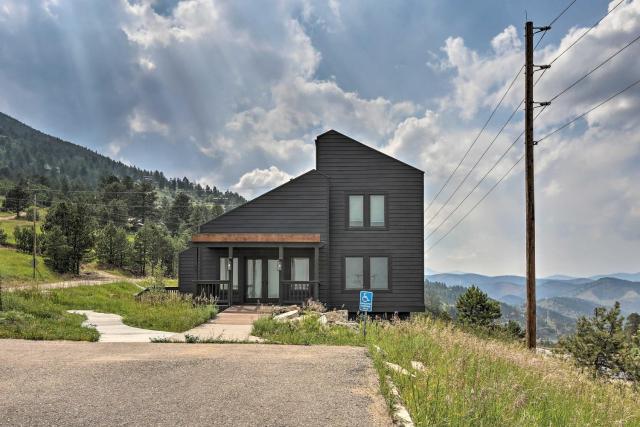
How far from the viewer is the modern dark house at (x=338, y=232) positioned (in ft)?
65.0

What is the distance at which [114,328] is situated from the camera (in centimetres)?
1184

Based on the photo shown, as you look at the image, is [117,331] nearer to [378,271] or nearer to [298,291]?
[298,291]

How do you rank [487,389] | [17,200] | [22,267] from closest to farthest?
[487,389] → [22,267] → [17,200]

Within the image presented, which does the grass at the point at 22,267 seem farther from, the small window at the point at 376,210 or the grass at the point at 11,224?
the small window at the point at 376,210

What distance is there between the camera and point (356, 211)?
67.2 feet

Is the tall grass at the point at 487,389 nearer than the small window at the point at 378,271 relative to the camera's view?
Yes

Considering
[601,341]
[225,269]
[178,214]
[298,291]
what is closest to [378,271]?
[298,291]

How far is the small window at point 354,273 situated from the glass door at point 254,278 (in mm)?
3989

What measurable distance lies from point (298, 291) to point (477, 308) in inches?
890

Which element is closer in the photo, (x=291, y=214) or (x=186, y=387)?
(x=186, y=387)

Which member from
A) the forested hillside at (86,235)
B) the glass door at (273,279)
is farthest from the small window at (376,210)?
the forested hillside at (86,235)

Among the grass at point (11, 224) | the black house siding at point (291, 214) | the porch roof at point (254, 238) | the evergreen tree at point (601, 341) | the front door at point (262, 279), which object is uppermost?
the grass at point (11, 224)

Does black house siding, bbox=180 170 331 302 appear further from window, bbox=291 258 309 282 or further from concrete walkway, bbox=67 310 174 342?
concrete walkway, bbox=67 310 174 342

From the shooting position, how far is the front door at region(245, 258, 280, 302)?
20.1 metres
